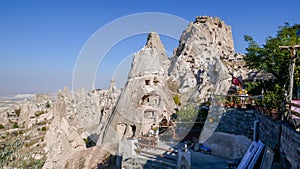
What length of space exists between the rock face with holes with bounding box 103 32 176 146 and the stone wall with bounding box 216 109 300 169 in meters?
Result: 3.90

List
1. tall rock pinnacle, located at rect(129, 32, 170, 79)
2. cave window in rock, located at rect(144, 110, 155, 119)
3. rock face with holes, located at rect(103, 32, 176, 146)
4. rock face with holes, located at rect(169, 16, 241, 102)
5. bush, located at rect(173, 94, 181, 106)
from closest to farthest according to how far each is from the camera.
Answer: rock face with holes, located at rect(103, 32, 176, 146), cave window in rock, located at rect(144, 110, 155, 119), tall rock pinnacle, located at rect(129, 32, 170, 79), bush, located at rect(173, 94, 181, 106), rock face with holes, located at rect(169, 16, 241, 102)

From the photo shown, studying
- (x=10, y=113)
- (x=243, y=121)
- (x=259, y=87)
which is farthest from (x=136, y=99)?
(x=10, y=113)

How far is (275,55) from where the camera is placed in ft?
34.2

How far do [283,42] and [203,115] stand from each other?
17.5 feet

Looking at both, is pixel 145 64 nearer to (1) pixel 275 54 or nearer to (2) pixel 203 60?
(1) pixel 275 54

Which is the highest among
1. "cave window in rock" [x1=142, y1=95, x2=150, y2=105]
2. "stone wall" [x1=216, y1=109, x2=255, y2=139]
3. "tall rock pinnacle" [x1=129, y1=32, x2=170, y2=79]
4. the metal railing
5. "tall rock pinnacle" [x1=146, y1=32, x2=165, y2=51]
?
"tall rock pinnacle" [x1=146, y1=32, x2=165, y2=51]

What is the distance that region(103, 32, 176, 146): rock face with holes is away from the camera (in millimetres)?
11922

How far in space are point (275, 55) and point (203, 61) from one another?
1705cm

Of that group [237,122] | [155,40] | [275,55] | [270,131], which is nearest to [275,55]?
[275,55]

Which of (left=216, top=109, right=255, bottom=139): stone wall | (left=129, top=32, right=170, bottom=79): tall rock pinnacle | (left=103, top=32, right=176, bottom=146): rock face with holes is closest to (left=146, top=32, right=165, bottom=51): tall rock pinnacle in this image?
(left=129, top=32, right=170, bottom=79): tall rock pinnacle

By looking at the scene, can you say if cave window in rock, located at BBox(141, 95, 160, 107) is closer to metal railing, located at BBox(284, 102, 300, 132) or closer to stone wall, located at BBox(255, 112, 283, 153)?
stone wall, located at BBox(255, 112, 283, 153)

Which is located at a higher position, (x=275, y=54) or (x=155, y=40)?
(x=155, y=40)

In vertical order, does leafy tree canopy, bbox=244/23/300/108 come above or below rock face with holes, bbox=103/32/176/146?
above

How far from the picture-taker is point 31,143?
762 inches
